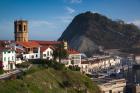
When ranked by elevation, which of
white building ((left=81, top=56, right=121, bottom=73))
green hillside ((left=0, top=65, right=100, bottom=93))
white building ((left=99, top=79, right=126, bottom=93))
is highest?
white building ((left=81, top=56, right=121, bottom=73))

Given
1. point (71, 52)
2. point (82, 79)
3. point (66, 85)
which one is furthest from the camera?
point (71, 52)

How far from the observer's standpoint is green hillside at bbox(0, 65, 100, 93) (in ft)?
127

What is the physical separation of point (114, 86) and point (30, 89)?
2166 cm

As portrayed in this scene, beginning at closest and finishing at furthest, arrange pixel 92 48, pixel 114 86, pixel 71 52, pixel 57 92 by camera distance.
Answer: pixel 57 92
pixel 114 86
pixel 71 52
pixel 92 48

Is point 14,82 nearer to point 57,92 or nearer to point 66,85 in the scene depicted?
point 57,92

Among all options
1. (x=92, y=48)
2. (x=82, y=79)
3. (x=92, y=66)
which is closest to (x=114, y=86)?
(x=82, y=79)

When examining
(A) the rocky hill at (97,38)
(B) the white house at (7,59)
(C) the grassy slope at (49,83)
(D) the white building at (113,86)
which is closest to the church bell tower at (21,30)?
(B) the white house at (7,59)

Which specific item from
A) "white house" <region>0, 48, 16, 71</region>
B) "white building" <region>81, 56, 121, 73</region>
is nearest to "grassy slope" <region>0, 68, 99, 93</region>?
"white house" <region>0, 48, 16, 71</region>

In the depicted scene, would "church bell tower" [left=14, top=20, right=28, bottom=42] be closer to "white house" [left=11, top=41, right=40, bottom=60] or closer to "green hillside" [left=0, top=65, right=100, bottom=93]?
"white house" [left=11, top=41, right=40, bottom=60]

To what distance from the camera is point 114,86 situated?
58.7 m

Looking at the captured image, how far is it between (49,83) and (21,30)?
21534 mm

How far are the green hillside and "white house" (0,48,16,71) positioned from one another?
428cm

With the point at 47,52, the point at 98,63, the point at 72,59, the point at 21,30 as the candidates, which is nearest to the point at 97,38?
the point at 98,63

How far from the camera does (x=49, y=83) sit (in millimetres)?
44562
